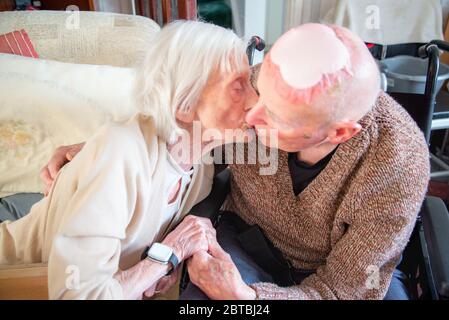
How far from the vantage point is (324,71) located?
2.30 feet

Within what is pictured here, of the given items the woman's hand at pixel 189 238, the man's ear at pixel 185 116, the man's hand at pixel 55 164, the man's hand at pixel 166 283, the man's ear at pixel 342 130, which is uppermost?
the man's ear at pixel 342 130

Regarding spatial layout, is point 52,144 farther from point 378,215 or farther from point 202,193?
point 378,215

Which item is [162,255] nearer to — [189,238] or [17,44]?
[189,238]

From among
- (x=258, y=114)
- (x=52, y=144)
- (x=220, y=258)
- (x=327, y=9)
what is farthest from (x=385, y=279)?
(x=327, y=9)

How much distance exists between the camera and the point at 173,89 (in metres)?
0.92

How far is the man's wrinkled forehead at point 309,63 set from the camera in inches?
27.7

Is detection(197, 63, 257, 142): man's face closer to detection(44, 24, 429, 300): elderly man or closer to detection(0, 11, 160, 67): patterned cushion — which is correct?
detection(44, 24, 429, 300): elderly man

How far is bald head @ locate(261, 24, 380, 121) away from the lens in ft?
2.31

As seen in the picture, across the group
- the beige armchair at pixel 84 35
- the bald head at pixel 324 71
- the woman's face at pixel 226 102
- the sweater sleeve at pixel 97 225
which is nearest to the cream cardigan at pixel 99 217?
the sweater sleeve at pixel 97 225

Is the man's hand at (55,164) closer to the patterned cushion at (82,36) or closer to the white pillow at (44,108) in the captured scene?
the white pillow at (44,108)

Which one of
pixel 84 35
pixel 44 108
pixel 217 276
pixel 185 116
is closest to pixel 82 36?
pixel 84 35

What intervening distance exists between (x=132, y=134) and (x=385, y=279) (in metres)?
0.68

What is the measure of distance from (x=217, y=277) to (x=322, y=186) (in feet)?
1.09

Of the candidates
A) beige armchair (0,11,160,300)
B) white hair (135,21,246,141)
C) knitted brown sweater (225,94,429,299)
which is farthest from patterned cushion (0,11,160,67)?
knitted brown sweater (225,94,429,299)
